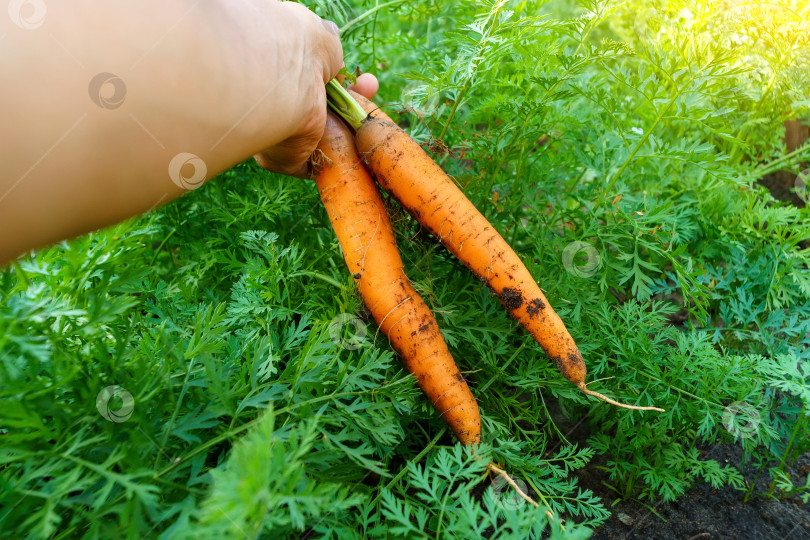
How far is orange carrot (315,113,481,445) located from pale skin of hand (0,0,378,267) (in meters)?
0.29

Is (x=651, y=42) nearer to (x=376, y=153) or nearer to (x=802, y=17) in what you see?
(x=802, y=17)

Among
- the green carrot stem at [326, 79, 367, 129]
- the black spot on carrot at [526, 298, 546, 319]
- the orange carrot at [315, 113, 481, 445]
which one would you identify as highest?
the green carrot stem at [326, 79, 367, 129]

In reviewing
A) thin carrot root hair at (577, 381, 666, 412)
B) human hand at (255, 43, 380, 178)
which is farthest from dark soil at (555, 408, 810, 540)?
human hand at (255, 43, 380, 178)

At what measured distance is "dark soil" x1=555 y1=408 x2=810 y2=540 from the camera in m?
1.26

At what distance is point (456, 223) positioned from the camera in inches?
55.8

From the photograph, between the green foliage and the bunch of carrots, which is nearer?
the green foliage

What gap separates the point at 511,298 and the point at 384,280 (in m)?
0.35

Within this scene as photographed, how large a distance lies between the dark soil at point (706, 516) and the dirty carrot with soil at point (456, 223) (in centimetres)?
32

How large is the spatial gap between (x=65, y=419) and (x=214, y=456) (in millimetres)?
283

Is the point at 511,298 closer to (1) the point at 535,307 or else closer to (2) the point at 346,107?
(1) the point at 535,307

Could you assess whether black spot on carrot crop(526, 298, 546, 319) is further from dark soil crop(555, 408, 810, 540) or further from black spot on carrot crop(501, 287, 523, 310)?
dark soil crop(555, 408, 810, 540)

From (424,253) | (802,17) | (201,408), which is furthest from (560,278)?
(802,17)

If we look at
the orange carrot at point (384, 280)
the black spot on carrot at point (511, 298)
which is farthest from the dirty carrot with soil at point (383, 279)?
the black spot on carrot at point (511, 298)

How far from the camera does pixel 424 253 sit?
62.1 inches
